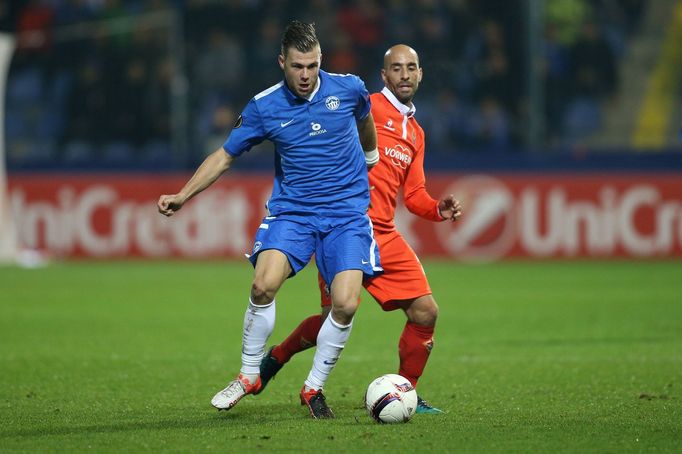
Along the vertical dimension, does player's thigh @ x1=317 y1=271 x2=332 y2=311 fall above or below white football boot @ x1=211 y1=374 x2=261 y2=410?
above

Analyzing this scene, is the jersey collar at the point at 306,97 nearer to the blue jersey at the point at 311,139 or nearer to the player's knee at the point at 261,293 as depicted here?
the blue jersey at the point at 311,139

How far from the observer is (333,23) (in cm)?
2014

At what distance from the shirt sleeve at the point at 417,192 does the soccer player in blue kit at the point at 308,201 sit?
26.9 inches

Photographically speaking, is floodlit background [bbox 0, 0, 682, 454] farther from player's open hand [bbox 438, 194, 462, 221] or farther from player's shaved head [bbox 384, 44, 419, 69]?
player's shaved head [bbox 384, 44, 419, 69]

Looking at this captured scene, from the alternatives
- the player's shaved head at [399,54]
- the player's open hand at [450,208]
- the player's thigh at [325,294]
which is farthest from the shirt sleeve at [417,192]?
the player's thigh at [325,294]

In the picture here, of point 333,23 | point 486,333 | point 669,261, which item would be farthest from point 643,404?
point 333,23

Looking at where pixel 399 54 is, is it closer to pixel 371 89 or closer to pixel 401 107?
pixel 401 107

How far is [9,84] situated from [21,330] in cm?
1055

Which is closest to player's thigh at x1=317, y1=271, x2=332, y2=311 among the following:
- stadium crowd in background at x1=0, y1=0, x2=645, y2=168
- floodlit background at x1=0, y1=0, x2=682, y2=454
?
floodlit background at x1=0, y1=0, x2=682, y2=454

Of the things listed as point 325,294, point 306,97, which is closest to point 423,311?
point 325,294

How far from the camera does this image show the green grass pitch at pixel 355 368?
6121 mm

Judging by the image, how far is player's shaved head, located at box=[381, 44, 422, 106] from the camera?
7.51m

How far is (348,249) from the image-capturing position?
6832mm

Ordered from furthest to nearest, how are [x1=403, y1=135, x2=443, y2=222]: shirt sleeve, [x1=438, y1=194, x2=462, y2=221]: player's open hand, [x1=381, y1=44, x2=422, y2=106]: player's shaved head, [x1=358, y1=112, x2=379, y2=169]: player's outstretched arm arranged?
1. [x1=403, y1=135, x2=443, y2=222]: shirt sleeve
2. [x1=381, y1=44, x2=422, y2=106]: player's shaved head
3. [x1=438, y1=194, x2=462, y2=221]: player's open hand
4. [x1=358, y1=112, x2=379, y2=169]: player's outstretched arm
